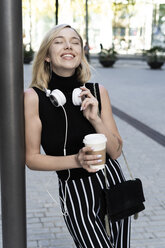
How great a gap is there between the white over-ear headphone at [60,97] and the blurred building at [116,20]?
4096 cm

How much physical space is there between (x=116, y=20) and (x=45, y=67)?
4930 cm

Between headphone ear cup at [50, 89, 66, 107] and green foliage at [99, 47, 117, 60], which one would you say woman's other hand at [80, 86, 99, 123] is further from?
green foliage at [99, 47, 117, 60]

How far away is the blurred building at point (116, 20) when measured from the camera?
145 ft

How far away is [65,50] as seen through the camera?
7.32ft

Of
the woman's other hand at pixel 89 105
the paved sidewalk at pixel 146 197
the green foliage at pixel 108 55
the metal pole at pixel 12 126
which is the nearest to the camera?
the metal pole at pixel 12 126

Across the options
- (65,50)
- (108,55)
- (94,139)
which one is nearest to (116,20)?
(108,55)

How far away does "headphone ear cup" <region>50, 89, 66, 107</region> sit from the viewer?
2119mm

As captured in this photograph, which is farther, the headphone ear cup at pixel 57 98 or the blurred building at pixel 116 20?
the blurred building at pixel 116 20

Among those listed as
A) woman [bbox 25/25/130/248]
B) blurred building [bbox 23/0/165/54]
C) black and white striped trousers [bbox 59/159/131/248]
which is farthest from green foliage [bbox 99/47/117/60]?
black and white striped trousers [bbox 59/159/131/248]

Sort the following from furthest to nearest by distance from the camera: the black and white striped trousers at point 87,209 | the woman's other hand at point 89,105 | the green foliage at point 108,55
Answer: the green foliage at point 108,55 → the black and white striped trousers at point 87,209 → the woman's other hand at point 89,105

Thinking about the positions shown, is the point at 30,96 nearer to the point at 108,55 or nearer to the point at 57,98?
the point at 57,98

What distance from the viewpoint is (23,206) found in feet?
6.75

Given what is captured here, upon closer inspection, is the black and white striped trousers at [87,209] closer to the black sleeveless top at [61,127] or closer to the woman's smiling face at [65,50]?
the black sleeveless top at [61,127]

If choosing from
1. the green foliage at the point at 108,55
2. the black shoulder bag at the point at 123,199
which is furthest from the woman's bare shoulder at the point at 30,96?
the green foliage at the point at 108,55
